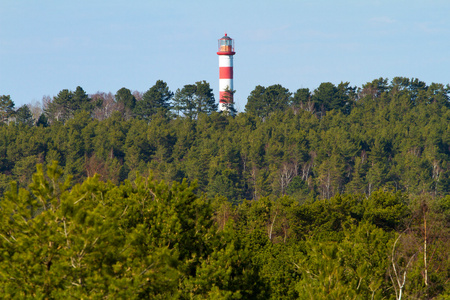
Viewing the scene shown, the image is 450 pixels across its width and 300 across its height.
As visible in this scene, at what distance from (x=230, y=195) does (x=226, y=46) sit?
20.8 m

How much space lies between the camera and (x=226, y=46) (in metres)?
97.5

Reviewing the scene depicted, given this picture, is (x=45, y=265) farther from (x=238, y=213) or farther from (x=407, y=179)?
(x=407, y=179)

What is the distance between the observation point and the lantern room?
96.3 metres

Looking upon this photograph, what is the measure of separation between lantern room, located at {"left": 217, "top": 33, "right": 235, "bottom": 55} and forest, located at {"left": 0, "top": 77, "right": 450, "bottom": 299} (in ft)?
45.5

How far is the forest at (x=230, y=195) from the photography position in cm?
1556

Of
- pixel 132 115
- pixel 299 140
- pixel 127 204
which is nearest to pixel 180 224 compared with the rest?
pixel 127 204

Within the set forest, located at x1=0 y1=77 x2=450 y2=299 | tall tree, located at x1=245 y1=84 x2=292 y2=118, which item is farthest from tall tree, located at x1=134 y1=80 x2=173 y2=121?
tall tree, located at x1=245 y1=84 x2=292 y2=118

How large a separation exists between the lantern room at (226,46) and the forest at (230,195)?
13.9m

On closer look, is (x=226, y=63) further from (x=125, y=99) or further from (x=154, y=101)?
(x=125, y=99)

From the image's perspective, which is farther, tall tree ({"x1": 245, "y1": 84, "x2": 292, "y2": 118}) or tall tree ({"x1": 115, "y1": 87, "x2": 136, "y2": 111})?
tall tree ({"x1": 115, "y1": 87, "x2": 136, "y2": 111})

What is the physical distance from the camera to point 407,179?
97375mm

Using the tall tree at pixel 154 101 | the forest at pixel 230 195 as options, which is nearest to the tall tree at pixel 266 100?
the forest at pixel 230 195

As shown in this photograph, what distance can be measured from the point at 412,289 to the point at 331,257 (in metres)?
7.42

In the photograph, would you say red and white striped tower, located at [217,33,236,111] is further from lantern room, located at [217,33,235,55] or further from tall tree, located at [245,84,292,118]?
tall tree, located at [245,84,292,118]
